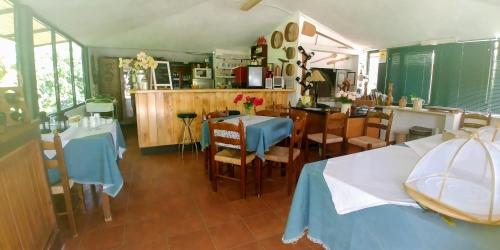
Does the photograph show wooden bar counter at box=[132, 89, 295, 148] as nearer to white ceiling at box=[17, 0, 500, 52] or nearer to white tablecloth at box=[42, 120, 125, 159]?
white ceiling at box=[17, 0, 500, 52]

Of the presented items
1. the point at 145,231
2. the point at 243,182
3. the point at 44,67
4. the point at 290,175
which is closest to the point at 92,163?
the point at 145,231

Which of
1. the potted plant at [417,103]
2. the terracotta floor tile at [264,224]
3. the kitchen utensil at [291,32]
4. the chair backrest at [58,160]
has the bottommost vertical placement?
the terracotta floor tile at [264,224]

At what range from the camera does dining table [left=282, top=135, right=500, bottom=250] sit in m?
0.72

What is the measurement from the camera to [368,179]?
101cm

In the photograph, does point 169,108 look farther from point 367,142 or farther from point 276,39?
point 367,142

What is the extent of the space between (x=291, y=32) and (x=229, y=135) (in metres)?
3.34

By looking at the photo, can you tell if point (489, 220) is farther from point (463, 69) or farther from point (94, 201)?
point (463, 69)

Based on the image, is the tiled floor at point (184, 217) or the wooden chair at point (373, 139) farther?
the wooden chair at point (373, 139)

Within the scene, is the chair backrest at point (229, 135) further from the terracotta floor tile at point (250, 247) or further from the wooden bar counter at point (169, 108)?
the wooden bar counter at point (169, 108)

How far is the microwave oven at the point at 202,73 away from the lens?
23.1 ft

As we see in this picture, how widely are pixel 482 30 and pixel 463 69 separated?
2.00 feet

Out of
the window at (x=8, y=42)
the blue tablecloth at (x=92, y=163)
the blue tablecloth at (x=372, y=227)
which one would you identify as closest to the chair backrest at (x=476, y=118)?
the blue tablecloth at (x=372, y=227)

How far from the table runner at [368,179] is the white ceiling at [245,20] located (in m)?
3.02

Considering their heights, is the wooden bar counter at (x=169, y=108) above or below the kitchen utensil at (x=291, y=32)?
below
